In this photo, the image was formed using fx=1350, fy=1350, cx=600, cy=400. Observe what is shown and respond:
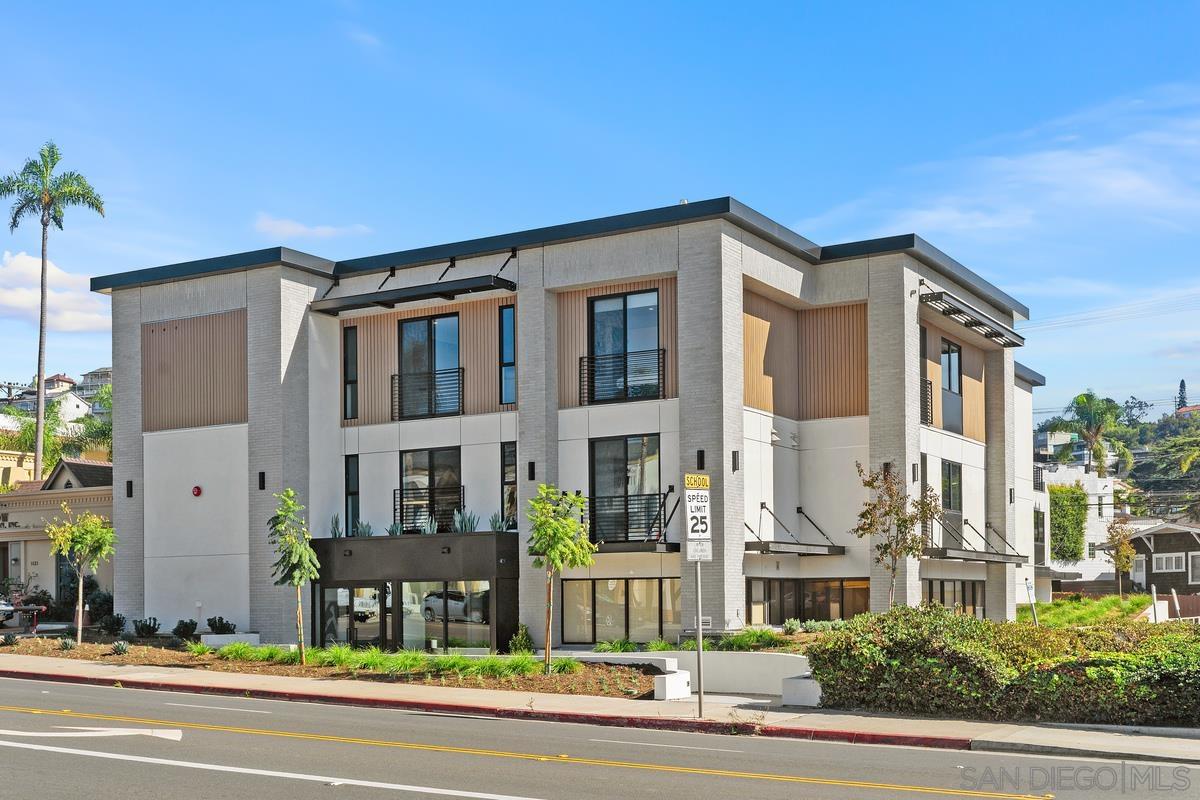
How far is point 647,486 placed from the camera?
3164 cm

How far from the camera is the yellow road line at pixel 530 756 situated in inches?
531

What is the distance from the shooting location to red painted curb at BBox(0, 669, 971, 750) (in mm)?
18359

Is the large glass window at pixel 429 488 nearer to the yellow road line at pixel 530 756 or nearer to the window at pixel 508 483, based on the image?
the window at pixel 508 483

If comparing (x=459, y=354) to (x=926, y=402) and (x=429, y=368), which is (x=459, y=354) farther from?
(x=926, y=402)

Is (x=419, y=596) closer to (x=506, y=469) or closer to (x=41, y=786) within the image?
(x=506, y=469)

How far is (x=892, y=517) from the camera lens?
3141cm

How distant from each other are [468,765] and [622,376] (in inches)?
700

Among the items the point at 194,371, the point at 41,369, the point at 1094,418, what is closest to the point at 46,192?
the point at 41,369

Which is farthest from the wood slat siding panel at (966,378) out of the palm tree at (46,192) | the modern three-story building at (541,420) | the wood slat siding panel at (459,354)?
the palm tree at (46,192)

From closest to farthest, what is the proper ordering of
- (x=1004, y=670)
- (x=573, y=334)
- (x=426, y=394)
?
1. (x=1004, y=670)
2. (x=573, y=334)
3. (x=426, y=394)

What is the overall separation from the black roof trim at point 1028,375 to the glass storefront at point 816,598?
15.9 metres

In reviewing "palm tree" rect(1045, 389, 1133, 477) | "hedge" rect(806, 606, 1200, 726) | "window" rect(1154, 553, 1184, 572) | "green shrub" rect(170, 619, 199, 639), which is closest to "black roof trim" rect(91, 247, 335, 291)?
"green shrub" rect(170, 619, 199, 639)

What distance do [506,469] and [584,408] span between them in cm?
267

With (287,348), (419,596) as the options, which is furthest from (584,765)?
(287,348)
